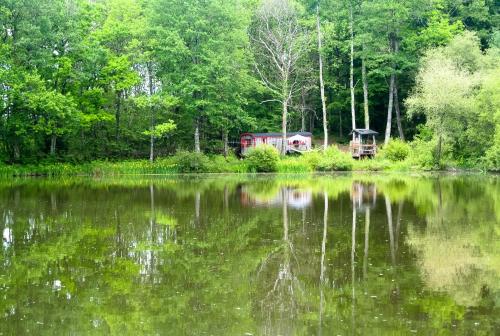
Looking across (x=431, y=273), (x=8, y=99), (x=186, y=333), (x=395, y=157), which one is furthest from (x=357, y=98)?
(x=186, y=333)

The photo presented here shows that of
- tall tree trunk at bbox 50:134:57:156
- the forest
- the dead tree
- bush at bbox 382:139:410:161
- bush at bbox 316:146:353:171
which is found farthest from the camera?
the dead tree

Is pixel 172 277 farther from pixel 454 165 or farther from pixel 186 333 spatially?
pixel 454 165

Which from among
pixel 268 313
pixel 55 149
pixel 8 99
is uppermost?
pixel 8 99

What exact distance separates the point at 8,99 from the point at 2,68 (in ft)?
6.38

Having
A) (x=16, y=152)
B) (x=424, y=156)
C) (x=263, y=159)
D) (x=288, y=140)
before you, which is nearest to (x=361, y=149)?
(x=288, y=140)

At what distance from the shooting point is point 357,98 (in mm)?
54469

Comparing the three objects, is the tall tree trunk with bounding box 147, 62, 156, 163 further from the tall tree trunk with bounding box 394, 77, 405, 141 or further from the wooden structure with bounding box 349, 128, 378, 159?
the tall tree trunk with bounding box 394, 77, 405, 141

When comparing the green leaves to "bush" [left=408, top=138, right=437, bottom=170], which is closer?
"bush" [left=408, top=138, right=437, bottom=170]

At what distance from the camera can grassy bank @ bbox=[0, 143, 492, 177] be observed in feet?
122

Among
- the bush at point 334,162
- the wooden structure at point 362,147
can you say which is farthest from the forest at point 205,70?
the bush at point 334,162

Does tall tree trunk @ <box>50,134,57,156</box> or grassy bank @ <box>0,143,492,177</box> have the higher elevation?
tall tree trunk @ <box>50,134,57,156</box>

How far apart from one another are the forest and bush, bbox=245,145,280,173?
4793 mm

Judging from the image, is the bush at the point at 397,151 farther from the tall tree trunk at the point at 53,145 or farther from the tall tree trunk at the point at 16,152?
the tall tree trunk at the point at 16,152

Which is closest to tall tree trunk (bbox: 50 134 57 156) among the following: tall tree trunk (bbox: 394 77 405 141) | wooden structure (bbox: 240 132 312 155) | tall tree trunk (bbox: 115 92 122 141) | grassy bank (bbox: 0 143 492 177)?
grassy bank (bbox: 0 143 492 177)
